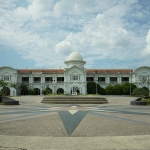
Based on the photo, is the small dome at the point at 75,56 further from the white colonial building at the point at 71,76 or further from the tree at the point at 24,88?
the tree at the point at 24,88

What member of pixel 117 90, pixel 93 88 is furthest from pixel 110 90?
pixel 93 88

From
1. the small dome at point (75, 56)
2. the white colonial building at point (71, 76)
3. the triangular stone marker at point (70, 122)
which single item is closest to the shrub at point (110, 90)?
the white colonial building at point (71, 76)

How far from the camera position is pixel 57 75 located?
2591 inches

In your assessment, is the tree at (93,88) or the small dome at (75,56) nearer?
the tree at (93,88)

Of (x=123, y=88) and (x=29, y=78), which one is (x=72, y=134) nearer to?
(x=123, y=88)

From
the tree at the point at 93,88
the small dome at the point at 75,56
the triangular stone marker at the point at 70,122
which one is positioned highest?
the small dome at the point at 75,56

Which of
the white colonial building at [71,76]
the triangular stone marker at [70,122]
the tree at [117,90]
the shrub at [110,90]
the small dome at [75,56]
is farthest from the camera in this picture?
the small dome at [75,56]

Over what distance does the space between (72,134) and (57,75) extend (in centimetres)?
5846

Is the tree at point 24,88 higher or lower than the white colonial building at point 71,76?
lower

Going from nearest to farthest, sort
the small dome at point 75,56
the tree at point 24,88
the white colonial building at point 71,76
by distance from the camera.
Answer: the white colonial building at point 71,76
the tree at point 24,88
the small dome at point 75,56

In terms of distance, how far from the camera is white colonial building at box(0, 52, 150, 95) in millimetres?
61772

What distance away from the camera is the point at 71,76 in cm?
6238

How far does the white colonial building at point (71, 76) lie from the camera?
61772 millimetres

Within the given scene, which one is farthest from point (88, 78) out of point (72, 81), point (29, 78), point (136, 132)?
point (136, 132)
